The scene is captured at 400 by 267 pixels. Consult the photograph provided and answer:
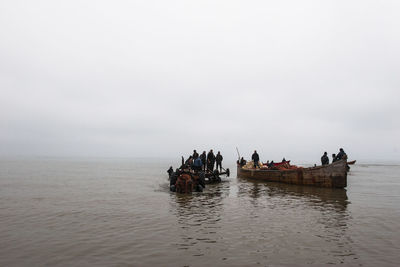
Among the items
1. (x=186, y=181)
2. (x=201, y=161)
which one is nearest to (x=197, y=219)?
(x=186, y=181)

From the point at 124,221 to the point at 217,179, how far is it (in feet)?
53.4

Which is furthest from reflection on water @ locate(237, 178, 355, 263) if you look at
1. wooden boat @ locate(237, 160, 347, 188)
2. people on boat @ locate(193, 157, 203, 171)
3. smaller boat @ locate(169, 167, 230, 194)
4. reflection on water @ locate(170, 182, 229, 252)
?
people on boat @ locate(193, 157, 203, 171)

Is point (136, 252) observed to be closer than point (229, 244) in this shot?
Yes

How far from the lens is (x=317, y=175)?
20.3 meters

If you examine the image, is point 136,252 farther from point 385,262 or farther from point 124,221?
point 385,262

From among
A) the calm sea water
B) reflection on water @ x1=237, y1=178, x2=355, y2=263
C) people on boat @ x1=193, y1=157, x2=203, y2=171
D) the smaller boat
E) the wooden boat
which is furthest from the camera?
people on boat @ x1=193, y1=157, x2=203, y2=171

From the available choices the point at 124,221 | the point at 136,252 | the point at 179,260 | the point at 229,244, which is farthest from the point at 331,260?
the point at 124,221

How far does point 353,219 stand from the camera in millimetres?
10492

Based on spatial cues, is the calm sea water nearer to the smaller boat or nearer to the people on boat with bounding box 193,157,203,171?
the smaller boat

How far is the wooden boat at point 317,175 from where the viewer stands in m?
19.2

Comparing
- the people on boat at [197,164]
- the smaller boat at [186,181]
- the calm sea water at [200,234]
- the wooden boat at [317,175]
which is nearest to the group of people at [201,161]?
the people on boat at [197,164]

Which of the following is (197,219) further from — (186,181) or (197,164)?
(197,164)

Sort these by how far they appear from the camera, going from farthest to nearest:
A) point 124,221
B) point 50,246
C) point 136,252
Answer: point 124,221 < point 50,246 < point 136,252

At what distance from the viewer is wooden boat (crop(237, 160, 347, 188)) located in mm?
19203
